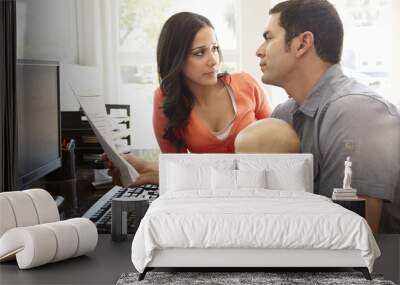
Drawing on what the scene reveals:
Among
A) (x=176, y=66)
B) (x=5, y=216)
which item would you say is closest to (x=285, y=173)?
(x=176, y=66)

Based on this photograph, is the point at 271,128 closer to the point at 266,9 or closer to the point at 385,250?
the point at 266,9

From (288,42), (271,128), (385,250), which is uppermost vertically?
(288,42)

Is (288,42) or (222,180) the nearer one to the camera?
(222,180)

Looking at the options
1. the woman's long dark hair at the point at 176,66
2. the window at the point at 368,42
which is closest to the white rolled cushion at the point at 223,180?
the woman's long dark hair at the point at 176,66

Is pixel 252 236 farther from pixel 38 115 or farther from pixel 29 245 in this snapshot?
pixel 38 115

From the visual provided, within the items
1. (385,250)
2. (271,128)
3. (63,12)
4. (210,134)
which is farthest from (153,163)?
(385,250)

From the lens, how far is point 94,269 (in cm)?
→ 545

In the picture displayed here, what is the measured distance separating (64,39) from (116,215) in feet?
5.91

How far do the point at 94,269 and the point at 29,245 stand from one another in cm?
52

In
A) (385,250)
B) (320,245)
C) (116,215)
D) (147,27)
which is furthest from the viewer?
(147,27)

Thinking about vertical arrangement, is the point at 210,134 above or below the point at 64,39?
below

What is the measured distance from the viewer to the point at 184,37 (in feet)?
22.5

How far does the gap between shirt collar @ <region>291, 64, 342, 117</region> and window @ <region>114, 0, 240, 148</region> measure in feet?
2.44

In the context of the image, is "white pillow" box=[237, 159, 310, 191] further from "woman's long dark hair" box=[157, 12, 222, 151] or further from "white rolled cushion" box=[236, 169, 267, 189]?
"woman's long dark hair" box=[157, 12, 222, 151]
